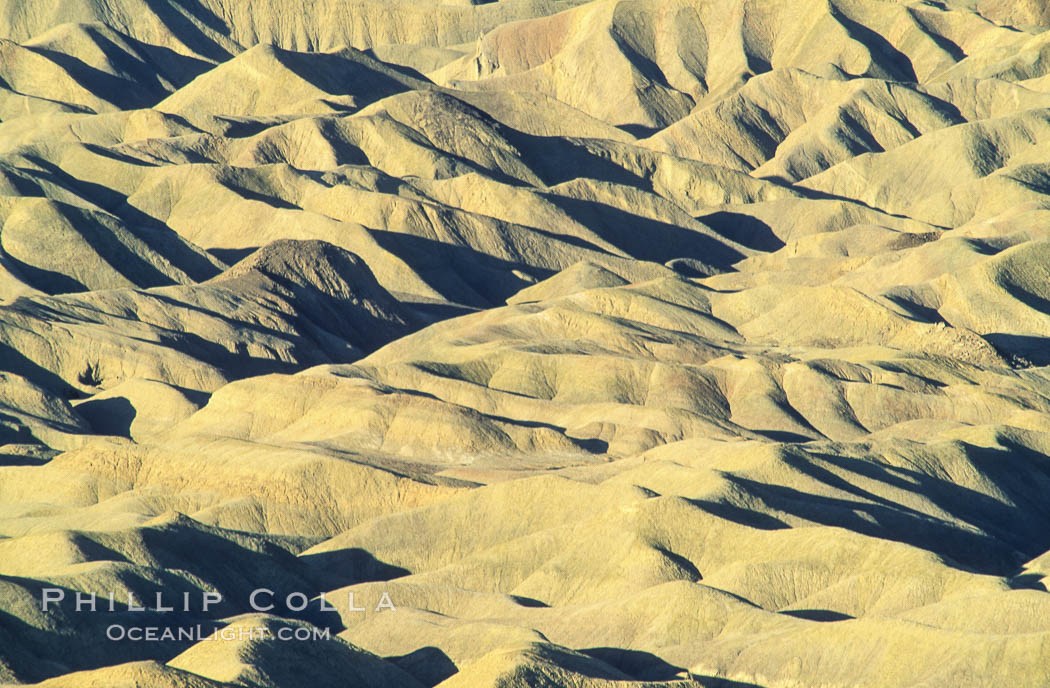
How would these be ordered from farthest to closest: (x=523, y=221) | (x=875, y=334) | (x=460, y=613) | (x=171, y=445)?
(x=523, y=221) < (x=875, y=334) < (x=171, y=445) < (x=460, y=613)

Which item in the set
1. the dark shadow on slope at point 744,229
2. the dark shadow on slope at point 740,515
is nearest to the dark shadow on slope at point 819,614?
the dark shadow on slope at point 740,515

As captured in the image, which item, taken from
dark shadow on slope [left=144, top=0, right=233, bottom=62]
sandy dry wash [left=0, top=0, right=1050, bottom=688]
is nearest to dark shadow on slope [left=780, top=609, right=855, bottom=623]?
sandy dry wash [left=0, top=0, right=1050, bottom=688]

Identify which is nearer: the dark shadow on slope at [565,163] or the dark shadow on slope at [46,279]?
the dark shadow on slope at [46,279]

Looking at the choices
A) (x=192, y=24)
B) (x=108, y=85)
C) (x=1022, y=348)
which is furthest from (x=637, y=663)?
(x=192, y=24)

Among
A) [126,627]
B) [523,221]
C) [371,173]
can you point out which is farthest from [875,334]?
[126,627]

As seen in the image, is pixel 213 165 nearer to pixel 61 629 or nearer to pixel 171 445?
pixel 171 445

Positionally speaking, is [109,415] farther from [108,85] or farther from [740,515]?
[108,85]

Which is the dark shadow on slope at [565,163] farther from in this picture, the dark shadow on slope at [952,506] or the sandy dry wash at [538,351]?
the dark shadow on slope at [952,506]

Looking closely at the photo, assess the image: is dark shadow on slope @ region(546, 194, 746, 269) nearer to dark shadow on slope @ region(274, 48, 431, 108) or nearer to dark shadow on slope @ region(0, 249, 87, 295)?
dark shadow on slope @ region(274, 48, 431, 108)
